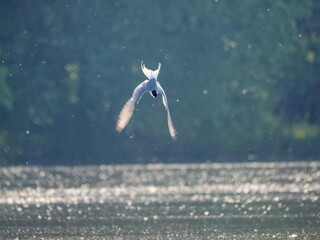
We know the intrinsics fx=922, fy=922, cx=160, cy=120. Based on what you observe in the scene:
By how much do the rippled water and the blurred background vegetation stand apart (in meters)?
9.81

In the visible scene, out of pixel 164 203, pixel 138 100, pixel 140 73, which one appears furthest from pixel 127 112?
pixel 140 73

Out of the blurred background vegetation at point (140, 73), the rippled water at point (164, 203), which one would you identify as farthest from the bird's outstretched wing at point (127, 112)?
the blurred background vegetation at point (140, 73)

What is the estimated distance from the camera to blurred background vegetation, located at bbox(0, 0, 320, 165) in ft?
162

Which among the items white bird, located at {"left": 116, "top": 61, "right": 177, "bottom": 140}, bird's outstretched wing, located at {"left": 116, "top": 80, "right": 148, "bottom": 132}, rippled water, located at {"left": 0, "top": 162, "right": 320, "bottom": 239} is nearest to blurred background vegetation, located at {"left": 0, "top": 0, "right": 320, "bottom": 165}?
rippled water, located at {"left": 0, "top": 162, "right": 320, "bottom": 239}

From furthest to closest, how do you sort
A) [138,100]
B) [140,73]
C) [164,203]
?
[140,73] → [164,203] → [138,100]

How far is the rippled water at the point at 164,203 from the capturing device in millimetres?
18969

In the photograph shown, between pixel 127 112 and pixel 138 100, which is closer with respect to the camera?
pixel 127 112

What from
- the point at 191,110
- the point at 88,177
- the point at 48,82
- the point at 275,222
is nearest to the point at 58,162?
the point at 48,82

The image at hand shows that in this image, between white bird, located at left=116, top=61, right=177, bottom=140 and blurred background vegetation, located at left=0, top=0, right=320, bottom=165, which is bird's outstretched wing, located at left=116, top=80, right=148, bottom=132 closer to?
white bird, located at left=116, top=61, right=177, bottom=140

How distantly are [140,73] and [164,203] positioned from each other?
81.8ft

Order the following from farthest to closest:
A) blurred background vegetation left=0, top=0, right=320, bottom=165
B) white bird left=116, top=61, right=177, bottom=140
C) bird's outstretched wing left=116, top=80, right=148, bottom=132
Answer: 1. blurred background vegetation left=0, top=0, right=320, bottom=165
2. white bird left=116, top=61, right=177, bottom=140
3. bird's outstretched wing left=116, top=80, right=148, bottom=132

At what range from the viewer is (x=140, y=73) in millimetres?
49344

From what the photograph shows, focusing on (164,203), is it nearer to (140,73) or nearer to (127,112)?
(127,112)

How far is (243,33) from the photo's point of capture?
5041cm
